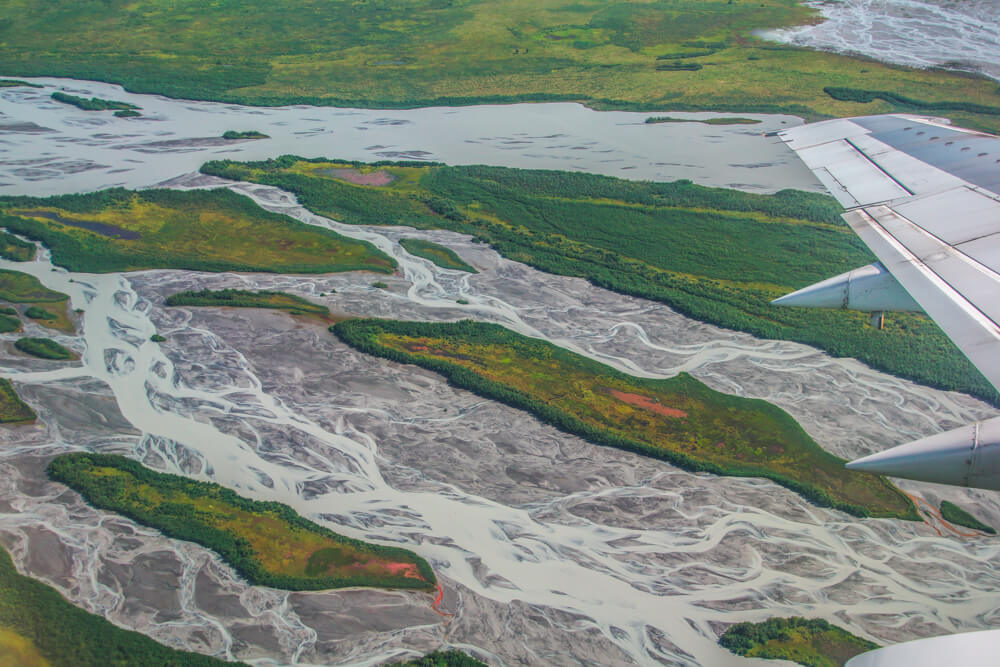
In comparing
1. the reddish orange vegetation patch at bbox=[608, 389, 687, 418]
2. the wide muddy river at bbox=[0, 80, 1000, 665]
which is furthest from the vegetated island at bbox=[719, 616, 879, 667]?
the reddish orange vegetation patch at bbox=[608, 389, 687, 418]

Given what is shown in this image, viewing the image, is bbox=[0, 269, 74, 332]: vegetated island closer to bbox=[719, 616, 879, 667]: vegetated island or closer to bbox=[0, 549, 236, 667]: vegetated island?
bbox=[0, 549, 236, 667]: vegetated island

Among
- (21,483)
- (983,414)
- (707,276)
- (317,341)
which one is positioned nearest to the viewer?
(21,483)

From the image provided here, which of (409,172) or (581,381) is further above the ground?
(409,172)

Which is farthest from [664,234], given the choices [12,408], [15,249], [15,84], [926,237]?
[15,84]

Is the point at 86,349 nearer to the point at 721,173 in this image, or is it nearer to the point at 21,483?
the point at 21,483

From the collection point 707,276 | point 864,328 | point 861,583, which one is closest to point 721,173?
point 707,276

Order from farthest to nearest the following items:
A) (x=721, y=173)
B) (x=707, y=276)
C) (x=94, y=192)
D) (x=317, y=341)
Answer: (x=721, y=173)
(x=94, y=192)
(x=707, y=276)
(x=317, y=341)
